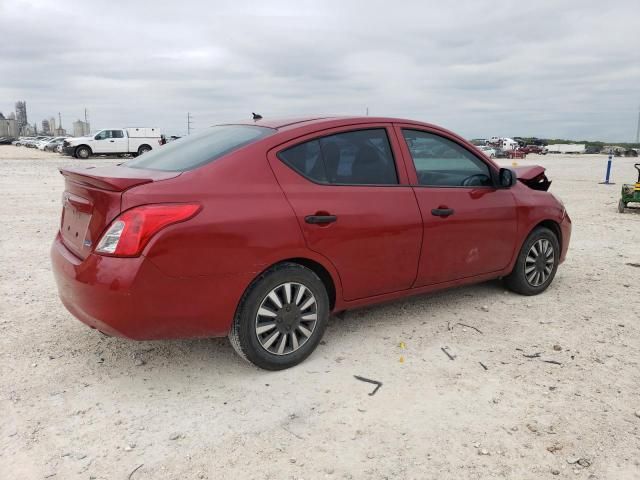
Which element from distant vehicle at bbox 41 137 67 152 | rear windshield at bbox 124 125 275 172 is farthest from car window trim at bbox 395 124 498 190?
distant vehicle at bbox 41 137 67 152

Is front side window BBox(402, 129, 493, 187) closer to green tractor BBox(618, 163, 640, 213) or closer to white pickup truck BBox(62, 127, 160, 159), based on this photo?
green tractor BBox(618, 163, 640, 213)

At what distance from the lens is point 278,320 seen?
11.1ft

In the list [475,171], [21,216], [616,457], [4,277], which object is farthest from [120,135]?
[616,457]

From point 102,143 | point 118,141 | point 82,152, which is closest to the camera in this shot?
point 82,152

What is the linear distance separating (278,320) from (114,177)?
130 centimetres

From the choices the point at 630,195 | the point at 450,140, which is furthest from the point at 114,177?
the point at 630,195

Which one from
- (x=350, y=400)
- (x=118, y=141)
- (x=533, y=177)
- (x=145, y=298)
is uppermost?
(x=118, y=141)

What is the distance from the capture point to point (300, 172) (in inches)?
137

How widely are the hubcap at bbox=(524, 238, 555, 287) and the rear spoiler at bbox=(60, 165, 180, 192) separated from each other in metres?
3.41

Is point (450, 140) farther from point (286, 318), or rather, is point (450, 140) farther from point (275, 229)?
point (286, 318)

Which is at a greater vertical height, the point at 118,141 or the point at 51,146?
the point at 118,141

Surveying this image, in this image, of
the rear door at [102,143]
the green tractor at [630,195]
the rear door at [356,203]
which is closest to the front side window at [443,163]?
the rear door at [356,203]

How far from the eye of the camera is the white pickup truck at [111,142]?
3250cm

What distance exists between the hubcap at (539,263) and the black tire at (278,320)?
2386mm
